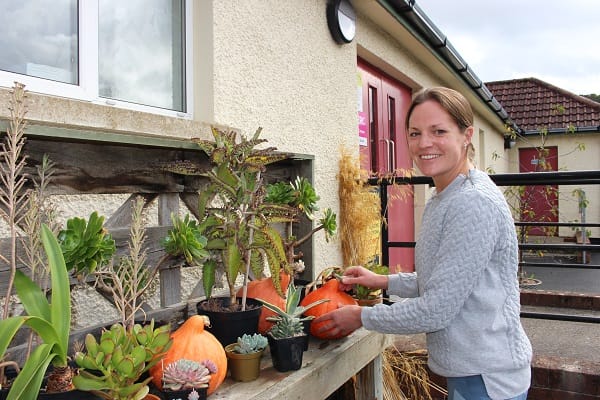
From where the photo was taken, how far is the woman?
4.52ft

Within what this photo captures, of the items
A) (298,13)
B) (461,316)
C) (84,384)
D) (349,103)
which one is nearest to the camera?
(84,384)

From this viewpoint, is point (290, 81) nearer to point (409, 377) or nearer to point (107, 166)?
point (107, 166)

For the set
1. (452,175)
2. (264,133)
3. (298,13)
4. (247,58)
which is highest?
(298,13)

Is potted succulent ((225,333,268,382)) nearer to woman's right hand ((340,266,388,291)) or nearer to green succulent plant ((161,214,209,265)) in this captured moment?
green succulent plant ((161,214,209,265))

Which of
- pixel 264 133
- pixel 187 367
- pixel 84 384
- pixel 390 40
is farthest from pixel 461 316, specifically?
pixel 390 40

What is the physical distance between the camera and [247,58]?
2.42 meters

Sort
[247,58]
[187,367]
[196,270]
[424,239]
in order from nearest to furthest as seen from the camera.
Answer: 1. [187,367]
2. [424,239]
3. [196,270]
4. [247,58]

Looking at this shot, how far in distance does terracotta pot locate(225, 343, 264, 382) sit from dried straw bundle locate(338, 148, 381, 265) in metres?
2.10

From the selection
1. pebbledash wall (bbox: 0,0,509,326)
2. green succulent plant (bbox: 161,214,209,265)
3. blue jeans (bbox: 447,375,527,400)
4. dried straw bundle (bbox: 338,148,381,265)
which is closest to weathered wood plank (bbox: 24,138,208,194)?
pebbledash wall (bbox: 0,0,509,326)

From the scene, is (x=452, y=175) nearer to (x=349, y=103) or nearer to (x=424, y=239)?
(x=424, y=239)

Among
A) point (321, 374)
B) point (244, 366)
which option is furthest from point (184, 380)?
point (321, 374)

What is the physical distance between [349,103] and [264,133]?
4.34 ft

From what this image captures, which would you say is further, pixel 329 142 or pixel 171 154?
pixel 329 142

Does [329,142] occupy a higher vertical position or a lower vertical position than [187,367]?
higher
